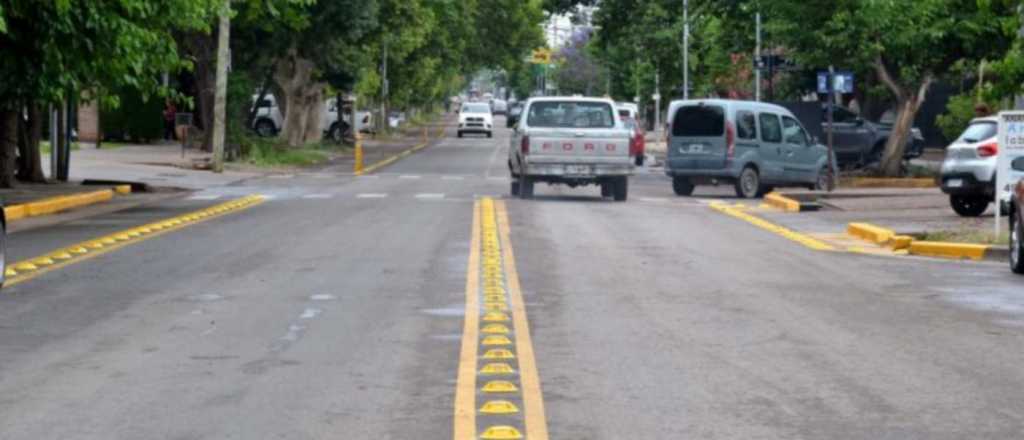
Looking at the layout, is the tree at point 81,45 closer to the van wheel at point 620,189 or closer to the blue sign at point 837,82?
the van wheel at point 620,189

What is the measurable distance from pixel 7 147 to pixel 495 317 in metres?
19.7

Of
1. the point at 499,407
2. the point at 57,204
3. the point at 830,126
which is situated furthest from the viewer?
the point at 830,126

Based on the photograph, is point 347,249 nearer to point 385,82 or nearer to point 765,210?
point 765,210

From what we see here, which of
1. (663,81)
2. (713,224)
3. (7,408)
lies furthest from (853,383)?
(663,81)

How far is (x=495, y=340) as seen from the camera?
12266 millimetres

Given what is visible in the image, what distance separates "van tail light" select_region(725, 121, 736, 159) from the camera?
34969 mm

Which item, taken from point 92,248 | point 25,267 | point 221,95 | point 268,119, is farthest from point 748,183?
point 268,119

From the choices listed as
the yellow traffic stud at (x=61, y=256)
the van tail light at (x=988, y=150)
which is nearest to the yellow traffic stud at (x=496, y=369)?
the yellow traffic stud at (x=61, y=256)

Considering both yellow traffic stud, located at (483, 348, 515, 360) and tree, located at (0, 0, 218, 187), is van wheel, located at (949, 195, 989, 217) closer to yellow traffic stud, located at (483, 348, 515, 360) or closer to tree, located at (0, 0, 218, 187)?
tree, located at (0, 0, 218, 187)

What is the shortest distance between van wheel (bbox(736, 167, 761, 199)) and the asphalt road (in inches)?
478

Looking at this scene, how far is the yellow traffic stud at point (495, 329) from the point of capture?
12.7 meters

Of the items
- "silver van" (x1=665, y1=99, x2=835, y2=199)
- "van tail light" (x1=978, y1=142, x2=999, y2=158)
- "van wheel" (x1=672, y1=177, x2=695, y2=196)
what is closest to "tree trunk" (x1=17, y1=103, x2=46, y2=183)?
"silver van" (x1=665, y1=99, x2=835, y2=199)

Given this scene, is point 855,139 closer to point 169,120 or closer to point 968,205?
point 968,205

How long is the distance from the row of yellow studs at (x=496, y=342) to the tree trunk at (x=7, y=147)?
44.2 ft
